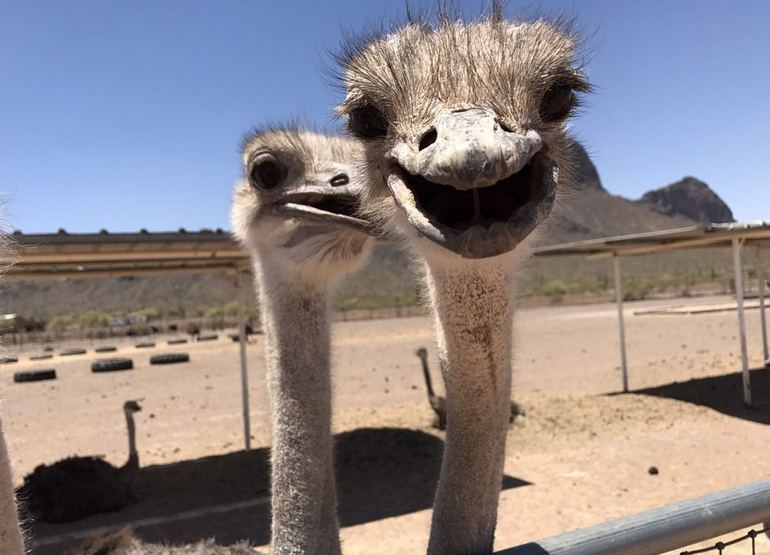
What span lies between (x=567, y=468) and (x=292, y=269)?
5.49 m

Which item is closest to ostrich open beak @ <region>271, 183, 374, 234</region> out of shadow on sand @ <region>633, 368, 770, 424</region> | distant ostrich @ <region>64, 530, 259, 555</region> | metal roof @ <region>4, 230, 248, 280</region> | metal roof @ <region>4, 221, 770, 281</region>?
distant ostrich @ <region>64, 530, 259, 555</region>

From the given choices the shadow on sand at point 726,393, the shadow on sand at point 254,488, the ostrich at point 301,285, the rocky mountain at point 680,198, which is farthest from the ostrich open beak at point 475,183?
the rocky mountain at point 680,198

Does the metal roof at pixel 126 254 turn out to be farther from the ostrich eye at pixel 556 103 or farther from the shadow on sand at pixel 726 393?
the shadow on sand at pixel 726 393

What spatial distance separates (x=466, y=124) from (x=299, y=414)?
4.97 ft

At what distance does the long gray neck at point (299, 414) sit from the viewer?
7.34ft

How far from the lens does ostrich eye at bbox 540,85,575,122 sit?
4.75 feet

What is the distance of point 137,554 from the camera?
273 cm

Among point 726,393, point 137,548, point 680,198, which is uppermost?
point 680,198

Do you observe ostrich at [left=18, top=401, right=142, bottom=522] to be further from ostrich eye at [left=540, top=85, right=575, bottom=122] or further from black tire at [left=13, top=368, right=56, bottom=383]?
black tire at [left=13, top=368, right=56, bottom=383]

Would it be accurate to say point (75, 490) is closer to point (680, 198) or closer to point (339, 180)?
point (339, 180)

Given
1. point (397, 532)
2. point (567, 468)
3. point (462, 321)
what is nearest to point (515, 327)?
point (462, 321)

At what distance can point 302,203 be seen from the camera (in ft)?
8.30

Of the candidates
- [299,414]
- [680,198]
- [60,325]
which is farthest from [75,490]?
[680,198]

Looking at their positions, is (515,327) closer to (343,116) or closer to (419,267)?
(419,267)
